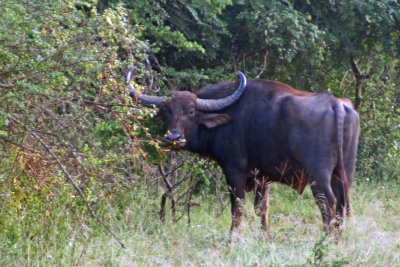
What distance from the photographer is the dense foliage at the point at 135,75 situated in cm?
541

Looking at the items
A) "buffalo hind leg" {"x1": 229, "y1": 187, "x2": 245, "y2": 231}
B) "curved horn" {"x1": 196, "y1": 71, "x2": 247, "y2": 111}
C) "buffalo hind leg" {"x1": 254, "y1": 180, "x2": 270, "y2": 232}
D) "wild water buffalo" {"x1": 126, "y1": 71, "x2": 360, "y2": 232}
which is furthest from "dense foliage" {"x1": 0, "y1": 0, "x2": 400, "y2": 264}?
"buffalo hind leg" {"x1": 254, "y1": 180, "x2": 270, "y2": 232}

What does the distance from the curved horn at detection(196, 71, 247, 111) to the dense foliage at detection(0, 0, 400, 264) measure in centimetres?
63

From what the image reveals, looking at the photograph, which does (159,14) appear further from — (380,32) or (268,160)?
(380,32)

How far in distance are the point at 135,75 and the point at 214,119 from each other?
1784mm

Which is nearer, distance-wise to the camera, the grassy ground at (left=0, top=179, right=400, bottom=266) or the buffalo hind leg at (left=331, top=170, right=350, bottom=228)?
the grassy ground at (left=0, top=179, right=400, bottom=266)

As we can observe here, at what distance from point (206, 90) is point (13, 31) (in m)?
3.54

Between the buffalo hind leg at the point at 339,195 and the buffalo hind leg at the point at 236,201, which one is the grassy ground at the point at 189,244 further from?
the buffalo hind leg at the point at 339,195

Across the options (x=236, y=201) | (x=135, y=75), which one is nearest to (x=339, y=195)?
(x=236, y=201)

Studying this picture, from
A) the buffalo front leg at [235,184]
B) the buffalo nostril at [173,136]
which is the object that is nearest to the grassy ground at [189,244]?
the buffalo front leg at [235,184]

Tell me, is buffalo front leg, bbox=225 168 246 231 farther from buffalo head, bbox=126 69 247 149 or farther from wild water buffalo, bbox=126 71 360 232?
buffalo head, bbox=126 69 247 149

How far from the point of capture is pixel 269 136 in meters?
7.32

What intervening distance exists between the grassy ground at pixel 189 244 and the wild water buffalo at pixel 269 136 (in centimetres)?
47

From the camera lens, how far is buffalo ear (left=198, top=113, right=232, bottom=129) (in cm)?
778

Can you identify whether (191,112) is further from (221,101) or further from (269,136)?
(269,136)
